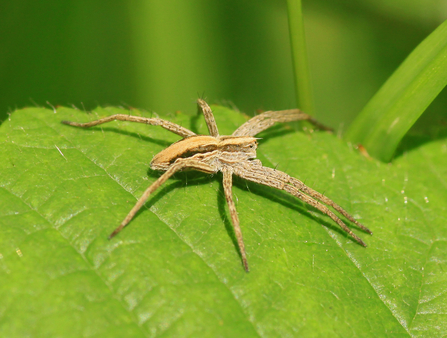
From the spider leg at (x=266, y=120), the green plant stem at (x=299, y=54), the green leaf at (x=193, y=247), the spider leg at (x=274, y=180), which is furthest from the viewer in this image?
the spider leg at (x=266, y=120)

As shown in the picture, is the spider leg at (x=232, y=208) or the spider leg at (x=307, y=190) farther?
the spider leg at (x=307, y=190)

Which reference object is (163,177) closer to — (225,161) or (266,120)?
(225,161)

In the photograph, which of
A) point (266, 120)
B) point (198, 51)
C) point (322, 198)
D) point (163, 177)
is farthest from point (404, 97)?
point (198, 51)

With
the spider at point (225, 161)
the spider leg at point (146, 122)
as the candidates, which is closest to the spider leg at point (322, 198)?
the spider at point (225, 161)

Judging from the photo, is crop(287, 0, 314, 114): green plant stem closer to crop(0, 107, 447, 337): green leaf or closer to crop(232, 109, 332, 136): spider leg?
crop(232, 109, 332, 136): spider leg

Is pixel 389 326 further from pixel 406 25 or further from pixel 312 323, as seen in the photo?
pixel 406 25

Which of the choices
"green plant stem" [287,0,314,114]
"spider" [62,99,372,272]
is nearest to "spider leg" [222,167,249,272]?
"spider" [62,99,372,272]

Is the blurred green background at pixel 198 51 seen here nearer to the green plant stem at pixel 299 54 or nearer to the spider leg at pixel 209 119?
the spider leg at pixel 209 119
